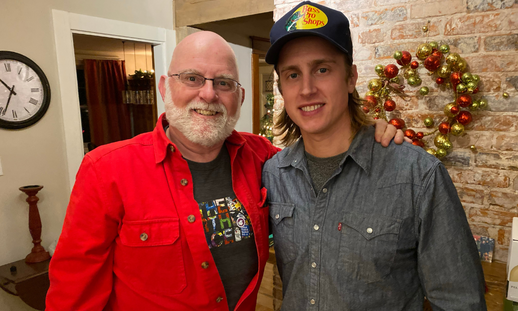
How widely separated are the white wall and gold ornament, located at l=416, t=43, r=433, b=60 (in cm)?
224

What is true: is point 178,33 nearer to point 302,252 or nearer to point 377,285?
point 302,252

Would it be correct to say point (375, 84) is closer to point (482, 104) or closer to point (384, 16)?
point (384, 16)

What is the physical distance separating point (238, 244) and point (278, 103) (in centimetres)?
164

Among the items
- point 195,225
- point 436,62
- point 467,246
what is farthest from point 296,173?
point 436,62

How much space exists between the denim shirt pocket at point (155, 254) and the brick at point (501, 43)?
1954 millimetres

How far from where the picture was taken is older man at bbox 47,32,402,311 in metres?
1.13

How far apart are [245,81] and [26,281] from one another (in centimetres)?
285

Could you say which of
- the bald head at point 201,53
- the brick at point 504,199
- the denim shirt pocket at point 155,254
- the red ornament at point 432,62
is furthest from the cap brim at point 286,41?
the brick at point 504,199

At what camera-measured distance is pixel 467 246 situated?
102 cm

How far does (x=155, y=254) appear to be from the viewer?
1.17 meters

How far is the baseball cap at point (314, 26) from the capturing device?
1104mm

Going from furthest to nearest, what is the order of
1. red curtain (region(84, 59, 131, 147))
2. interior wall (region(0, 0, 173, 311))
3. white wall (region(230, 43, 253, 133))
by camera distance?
red curtain (region(84, 59, 131, 147)) < white wall (region(230, 43, 253, 133)) < interior wall (region(0, 0, 173, 311))

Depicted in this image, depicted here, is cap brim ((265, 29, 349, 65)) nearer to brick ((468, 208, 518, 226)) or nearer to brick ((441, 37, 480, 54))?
brick ((441, 37, 480, 54))

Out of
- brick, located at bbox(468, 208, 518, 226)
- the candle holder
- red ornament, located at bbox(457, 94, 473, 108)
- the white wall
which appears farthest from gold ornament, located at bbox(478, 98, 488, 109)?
the candle holder
